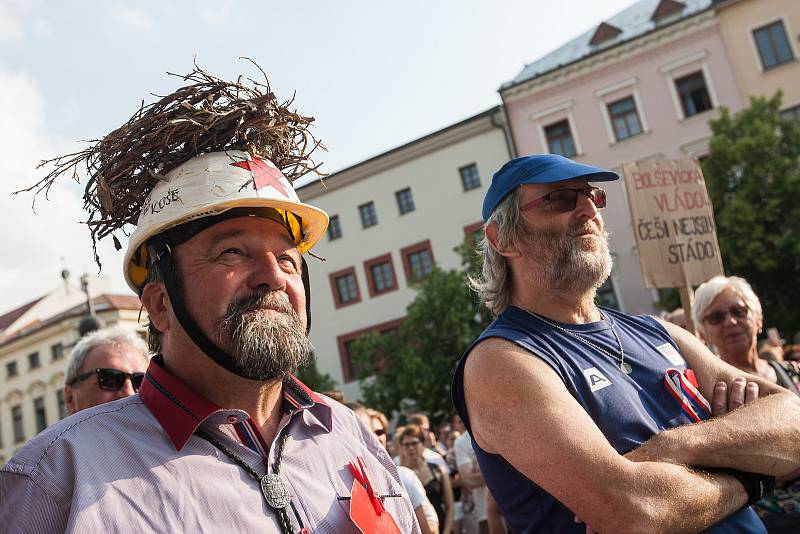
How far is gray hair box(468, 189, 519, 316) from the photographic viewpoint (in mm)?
2932

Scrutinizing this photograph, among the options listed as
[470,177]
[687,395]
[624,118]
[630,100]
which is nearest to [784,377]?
[687,395]

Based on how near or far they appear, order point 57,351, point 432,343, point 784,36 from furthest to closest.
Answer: point 57,351, point 432,343, point 784,36

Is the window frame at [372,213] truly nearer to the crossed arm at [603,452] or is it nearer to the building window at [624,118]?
the building window at [624,118]

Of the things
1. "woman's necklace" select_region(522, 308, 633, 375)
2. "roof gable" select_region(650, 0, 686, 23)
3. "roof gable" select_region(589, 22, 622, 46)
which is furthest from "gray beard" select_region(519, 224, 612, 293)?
"roof gable" select_region(589, 22, 622, 46)

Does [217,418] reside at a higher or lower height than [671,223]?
lower

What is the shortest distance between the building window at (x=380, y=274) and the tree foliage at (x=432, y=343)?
14.6 ft

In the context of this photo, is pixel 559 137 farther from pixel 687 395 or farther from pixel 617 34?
pixel 687 395

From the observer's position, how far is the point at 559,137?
2883 cm

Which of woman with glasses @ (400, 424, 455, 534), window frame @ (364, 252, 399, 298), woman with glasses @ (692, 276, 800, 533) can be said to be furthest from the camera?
window frame @ (364, 252, 399, 298)

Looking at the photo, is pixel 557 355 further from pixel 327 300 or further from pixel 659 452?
pixel 327 300

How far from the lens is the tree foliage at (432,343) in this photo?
25.8 metres

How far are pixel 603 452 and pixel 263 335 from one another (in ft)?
3.60

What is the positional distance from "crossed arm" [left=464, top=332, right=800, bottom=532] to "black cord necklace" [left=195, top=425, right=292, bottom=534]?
77 cm

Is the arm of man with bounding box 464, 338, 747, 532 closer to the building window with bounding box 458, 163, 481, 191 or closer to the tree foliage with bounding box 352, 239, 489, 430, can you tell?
the tree foliage with bounding box 352, 239, 489, 430
